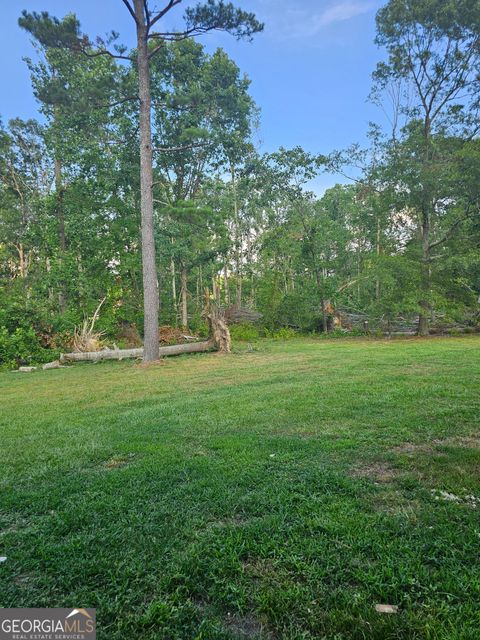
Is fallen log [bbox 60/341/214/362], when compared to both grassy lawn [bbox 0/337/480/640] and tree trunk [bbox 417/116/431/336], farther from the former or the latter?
tree trunk [bbox 417/116/431/336]

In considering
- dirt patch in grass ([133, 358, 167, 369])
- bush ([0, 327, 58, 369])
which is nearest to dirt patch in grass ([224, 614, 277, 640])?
dirt patch in grass ([133, 358, 167, 369])

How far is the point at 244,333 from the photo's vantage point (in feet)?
54.6

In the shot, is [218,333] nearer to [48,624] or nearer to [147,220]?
[147,220]

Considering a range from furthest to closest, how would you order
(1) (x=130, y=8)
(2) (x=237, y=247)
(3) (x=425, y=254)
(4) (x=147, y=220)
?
(2) (x=237, y=247) → (3) (x=425, y=254) → (4) (x=147, y=220) → (1) (x=130, y=8)

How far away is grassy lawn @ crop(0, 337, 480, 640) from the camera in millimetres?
1463

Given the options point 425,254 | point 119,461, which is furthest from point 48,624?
point 425,254

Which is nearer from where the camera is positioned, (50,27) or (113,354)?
(50,27)

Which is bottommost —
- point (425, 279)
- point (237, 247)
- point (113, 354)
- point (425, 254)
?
point (113, 354)

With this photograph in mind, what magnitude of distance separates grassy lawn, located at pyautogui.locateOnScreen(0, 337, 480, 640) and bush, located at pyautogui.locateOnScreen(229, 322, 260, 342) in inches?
462

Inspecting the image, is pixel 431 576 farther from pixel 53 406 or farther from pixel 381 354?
pixel 381 354

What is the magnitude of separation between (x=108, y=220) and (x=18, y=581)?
56.2ft

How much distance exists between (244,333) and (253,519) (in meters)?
14.6

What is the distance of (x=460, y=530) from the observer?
190 cm

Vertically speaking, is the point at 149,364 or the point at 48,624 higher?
the point at 48,624
